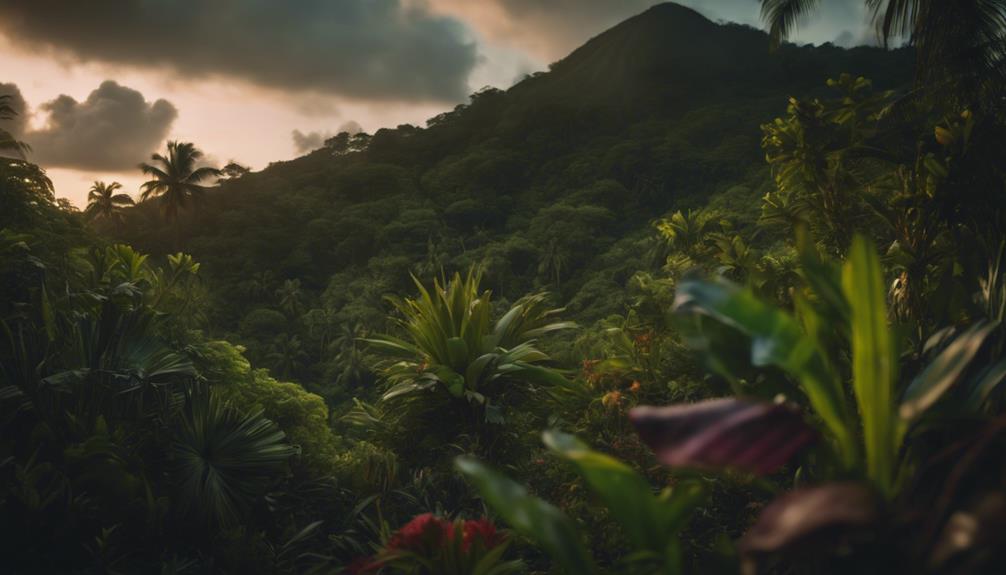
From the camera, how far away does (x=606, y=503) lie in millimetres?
1629

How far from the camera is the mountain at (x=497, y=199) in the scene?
36.4 meters

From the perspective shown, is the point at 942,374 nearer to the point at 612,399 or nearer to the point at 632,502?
the point at 632,502

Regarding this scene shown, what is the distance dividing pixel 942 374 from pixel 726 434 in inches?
28.4

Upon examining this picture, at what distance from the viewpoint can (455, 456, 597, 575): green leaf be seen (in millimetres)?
1531

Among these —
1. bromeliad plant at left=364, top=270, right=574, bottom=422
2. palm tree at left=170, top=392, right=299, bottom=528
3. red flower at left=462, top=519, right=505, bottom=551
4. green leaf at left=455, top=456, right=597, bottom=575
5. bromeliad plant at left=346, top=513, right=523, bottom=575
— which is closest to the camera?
green leaf at left=455, top=456, right=597, bottom=575

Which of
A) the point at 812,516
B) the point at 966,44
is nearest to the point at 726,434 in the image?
the point at 812,516

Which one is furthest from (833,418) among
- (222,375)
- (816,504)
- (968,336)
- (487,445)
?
(222,375)

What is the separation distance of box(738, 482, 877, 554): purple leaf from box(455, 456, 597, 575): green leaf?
56 cm

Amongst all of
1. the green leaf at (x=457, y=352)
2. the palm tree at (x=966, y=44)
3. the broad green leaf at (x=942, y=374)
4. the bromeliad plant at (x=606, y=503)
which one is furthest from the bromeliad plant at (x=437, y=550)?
the palm tree at (x=966, y=44)

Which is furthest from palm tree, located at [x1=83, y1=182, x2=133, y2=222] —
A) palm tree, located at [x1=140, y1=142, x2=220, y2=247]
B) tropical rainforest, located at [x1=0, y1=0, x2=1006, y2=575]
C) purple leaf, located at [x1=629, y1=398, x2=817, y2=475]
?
purple leaf, located at [x1=629, y1=398, x2=817, y2=475]

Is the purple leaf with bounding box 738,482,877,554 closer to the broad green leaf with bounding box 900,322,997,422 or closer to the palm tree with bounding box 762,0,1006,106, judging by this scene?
the broad green leaf with bounding box 900,322,997,422

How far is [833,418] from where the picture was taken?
1587 mm

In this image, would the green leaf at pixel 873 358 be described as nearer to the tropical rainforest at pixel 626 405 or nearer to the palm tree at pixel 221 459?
the tropical rainforest at pixel 626 405

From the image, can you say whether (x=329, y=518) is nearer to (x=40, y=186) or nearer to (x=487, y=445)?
(x=487, y=445)
